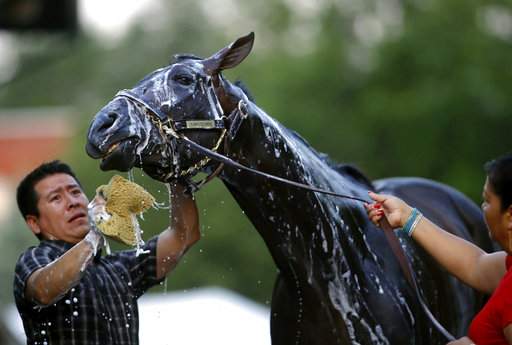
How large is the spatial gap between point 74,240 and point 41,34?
220 inches

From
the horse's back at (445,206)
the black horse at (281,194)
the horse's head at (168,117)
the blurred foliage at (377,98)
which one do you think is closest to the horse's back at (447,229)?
the horse's back at (445,206)

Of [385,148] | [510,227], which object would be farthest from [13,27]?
[385,148]

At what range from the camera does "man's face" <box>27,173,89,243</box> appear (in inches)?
191

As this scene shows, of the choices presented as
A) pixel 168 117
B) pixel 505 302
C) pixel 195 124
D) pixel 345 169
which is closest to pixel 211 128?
pixel 195 124

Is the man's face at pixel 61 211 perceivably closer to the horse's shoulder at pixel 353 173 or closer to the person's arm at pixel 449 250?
the horse's shoulder at pixel 353 173

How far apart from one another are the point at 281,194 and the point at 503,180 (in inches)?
34.7

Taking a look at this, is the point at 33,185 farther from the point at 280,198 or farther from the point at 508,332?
the point at 508,332

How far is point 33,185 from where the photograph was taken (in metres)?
4.91

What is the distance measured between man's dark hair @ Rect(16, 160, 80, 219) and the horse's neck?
0.89 metres

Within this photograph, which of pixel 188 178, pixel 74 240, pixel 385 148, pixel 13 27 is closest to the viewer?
pixel 188 178

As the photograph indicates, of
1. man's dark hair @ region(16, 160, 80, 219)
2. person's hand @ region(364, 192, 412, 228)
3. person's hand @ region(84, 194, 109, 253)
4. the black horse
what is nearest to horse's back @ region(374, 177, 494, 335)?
the black horse

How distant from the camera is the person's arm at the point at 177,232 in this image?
4.78 m

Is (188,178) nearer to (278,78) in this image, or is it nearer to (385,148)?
(385,148)

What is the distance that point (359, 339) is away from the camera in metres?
4.46
